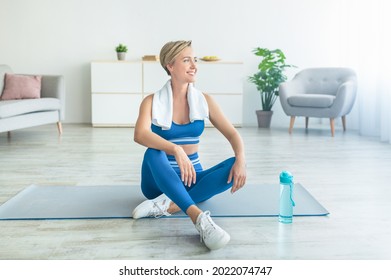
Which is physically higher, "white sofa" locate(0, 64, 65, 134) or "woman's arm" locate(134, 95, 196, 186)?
"woman's arm" locate(134, 95, 196, 186)

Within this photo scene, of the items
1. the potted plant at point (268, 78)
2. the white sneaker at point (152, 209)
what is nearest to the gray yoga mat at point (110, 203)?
the white sneaker at point (152, 209)

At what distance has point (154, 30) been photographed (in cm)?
755

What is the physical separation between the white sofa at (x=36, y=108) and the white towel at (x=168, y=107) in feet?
9.89

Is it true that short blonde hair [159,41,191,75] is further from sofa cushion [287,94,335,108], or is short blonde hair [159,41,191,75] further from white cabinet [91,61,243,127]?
white cabinet [91,61,243,127]

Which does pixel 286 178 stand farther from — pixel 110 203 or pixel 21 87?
pixel 21 87

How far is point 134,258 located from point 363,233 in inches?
42.5

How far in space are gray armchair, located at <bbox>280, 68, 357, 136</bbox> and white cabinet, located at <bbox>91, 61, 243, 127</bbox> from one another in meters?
0.81

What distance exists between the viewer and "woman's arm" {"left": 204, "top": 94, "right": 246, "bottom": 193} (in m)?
2.55

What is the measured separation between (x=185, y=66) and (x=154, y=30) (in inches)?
199

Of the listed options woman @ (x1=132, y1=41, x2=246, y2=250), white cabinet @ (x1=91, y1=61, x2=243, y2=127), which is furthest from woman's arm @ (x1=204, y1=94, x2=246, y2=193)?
white cabinet @ (x1=91, y1=61, x2=243, y2=127)

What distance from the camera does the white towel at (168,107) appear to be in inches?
106

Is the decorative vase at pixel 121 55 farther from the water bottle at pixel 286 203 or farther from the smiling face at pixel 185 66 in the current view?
the water bottle at pixel 286 203
